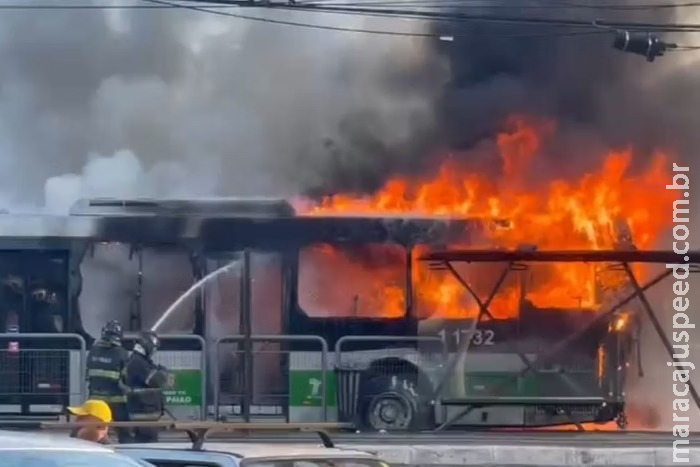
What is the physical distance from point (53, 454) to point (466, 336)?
41.5 ft

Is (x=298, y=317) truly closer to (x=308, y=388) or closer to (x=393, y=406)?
(x=308, y=388)

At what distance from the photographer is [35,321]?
61.5 feet

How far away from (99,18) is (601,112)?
26.3 ft

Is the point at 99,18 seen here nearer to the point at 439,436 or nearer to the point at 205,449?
the point at 439,436

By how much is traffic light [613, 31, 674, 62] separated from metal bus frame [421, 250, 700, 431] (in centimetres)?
415

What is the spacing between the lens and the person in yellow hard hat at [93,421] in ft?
28.9

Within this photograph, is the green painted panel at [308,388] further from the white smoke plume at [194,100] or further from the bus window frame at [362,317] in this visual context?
the white smoke plume at [194,100]

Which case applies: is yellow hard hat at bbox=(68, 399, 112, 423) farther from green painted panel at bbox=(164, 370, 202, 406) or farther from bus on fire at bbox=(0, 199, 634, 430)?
green painted panel at bbox=(164, 370, 202, 406)

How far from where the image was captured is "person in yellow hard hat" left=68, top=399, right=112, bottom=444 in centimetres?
880

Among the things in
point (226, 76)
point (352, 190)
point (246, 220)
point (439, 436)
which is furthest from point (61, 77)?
point (439, 436)

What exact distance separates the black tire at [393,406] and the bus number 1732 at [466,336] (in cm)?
62

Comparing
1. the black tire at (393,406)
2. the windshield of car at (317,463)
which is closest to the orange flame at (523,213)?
the black tire at (393,406)

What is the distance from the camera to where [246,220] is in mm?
19141

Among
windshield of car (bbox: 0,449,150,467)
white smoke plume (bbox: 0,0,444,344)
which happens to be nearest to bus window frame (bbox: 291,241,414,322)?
white smoke plume (bbox: 0,0,444,344)
